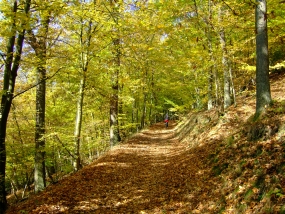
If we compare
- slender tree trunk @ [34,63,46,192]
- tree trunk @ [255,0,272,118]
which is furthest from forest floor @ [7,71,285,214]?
slender tree trunk @ [34,63,46,192]

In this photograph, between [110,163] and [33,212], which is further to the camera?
[110,163]

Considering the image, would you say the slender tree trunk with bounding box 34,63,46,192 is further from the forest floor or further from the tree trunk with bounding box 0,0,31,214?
the tree trunk with bounding box 0,0,31,214

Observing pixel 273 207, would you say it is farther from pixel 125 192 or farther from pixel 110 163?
pixel 110 163

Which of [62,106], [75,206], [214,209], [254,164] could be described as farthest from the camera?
[62,106]

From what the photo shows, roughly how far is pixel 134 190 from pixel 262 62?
237 inches

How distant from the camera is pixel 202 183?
7043mm

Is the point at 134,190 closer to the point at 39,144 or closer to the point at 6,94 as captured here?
the point at 6,94

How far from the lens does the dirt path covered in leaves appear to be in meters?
6.21

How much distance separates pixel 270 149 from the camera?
5.82 metres

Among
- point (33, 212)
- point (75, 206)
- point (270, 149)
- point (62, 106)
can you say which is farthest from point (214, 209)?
point (62, 106)

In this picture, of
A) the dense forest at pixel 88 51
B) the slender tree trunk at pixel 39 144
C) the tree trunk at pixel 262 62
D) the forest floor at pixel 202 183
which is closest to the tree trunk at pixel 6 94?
the dense forest at pixel 88 51

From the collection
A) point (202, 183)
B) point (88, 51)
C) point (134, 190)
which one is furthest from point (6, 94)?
point (202, 183)

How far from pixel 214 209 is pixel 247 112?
6.05 metres

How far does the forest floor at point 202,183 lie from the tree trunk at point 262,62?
396 millimetres
